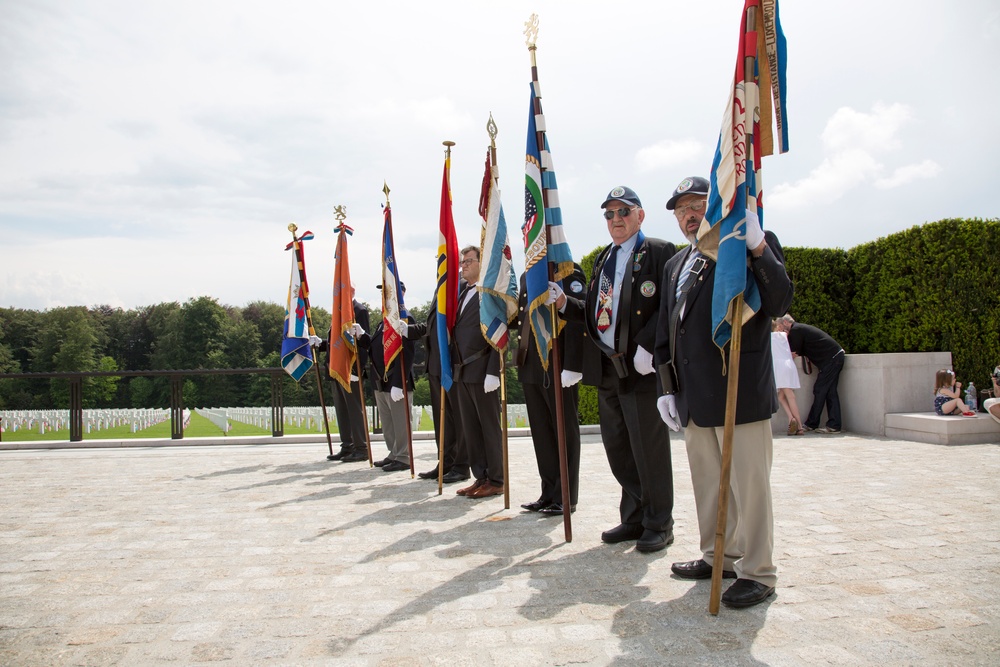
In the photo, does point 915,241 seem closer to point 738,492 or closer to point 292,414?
point 738,492

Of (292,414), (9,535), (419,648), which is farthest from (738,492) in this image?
(292,414)

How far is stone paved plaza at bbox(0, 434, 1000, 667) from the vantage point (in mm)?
2623

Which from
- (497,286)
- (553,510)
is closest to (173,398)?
(497,286)

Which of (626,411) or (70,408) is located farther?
(70,408)

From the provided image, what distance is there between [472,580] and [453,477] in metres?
3.49

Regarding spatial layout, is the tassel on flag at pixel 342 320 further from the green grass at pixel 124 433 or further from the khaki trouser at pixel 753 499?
the khaki trouser at pixel 753 499

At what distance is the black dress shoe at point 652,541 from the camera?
156 inches

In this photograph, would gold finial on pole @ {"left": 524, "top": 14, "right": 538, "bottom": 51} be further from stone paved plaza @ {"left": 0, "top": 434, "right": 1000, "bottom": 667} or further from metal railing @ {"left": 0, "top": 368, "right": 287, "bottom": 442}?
metal railing @ {"left": 0, "top": 368, "right": 287, "bottom": 442}

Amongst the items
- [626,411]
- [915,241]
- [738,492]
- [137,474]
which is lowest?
[137,474]

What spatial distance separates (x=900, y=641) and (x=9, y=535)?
546 centimetres

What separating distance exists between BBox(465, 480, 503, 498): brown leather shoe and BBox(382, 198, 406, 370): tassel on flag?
2048 millimetres

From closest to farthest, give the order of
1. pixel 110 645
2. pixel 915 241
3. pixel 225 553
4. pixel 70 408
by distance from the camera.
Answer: pixel 110 645 < pixel 225 553 < pixel 915 241 < pixel 70 408

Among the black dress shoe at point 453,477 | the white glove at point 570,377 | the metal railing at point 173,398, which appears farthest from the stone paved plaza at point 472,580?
the metal railing at point 173,398

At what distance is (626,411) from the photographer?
4223mm
